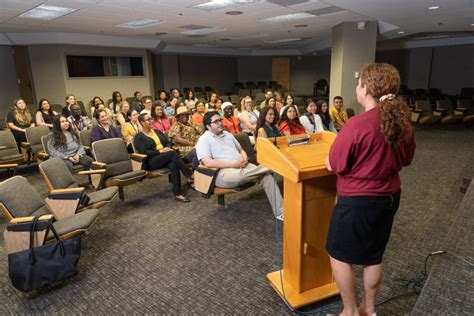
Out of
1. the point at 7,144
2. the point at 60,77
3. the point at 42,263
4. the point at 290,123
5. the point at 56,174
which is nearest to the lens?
the point at 42,263

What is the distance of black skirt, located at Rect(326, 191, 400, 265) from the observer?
1607 millimetres

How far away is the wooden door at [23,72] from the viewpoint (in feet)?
33.6

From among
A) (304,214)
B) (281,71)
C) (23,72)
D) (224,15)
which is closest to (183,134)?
(224,15)

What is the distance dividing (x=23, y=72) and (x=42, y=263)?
1034 centimetres

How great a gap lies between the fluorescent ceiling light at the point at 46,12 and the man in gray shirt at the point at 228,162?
4385 mm

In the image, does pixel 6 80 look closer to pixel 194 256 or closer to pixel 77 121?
pixel 77 121

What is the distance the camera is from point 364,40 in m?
8.23

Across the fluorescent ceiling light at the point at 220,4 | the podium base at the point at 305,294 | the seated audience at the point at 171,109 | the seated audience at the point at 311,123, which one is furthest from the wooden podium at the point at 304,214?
the seated audience at the point at 171,109

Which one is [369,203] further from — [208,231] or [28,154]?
[28,154]

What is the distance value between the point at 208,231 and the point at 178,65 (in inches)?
521

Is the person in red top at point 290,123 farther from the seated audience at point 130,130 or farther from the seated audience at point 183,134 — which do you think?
the seated audience at point 130,130

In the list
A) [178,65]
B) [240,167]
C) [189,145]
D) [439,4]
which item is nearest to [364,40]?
[439,4]

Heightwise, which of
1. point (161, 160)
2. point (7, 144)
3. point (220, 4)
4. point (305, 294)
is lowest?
point (305, 294)

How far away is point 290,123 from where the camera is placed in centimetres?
468
